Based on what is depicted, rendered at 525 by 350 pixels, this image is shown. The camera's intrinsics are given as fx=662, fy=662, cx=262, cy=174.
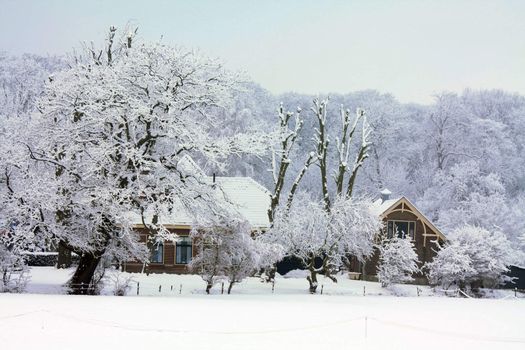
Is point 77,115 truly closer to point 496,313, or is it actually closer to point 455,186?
point 496,313

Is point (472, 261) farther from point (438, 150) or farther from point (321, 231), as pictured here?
point (438, 150)

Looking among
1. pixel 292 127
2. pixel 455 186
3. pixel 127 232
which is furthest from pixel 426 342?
pixel 455 186

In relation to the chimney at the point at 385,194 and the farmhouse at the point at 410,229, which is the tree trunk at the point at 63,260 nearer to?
the farmhouse at the point at 410,229

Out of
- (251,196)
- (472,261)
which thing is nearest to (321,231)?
(251,196)

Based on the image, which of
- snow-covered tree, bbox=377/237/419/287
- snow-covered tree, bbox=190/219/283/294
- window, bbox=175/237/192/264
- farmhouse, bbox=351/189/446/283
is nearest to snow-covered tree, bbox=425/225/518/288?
snow-covered tree, bbox=377/237/419/287

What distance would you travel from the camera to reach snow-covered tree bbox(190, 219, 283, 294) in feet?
52.0

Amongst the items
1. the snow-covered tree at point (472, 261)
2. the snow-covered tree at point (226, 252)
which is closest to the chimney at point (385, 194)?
the snow-covered tree at point (472, 261)

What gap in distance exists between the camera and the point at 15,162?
14.1m

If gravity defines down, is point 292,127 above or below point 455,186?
above

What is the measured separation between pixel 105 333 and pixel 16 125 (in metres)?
7.16

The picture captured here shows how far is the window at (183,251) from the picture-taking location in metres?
23.0

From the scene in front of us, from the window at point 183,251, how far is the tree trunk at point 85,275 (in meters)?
7.91

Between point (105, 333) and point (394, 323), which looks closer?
point (105, 333)

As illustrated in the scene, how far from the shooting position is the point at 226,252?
16.1 meters
